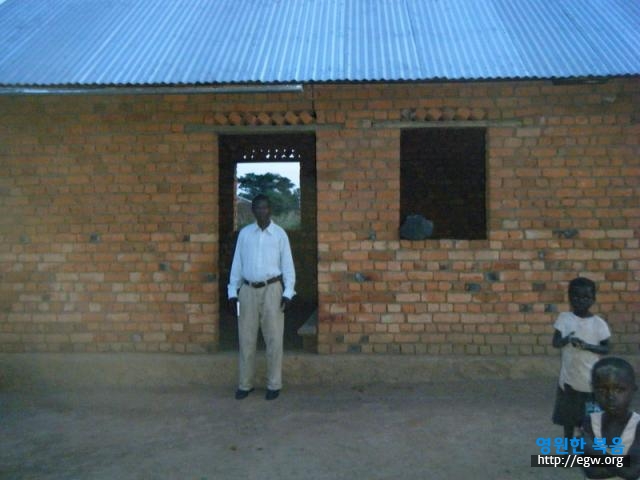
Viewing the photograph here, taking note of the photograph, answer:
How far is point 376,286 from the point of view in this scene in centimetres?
536

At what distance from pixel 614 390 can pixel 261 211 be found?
328 centimetres

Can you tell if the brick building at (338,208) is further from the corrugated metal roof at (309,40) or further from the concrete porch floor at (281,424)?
the concrete porch floor at (281,424)

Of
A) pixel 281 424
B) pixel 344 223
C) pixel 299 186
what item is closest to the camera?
pixel 281 424

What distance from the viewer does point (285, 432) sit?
14.1 feet

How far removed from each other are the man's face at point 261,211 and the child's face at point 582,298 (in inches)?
103

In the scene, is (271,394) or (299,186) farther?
(299,186)

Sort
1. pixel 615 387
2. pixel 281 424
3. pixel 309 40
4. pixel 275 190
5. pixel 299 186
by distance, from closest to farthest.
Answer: pixel 615 387 < pixel 281 424 < pixel 309 40 < pixel 299 186 < pixel 275 190

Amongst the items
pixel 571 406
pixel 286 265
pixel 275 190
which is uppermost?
pixel 275 190

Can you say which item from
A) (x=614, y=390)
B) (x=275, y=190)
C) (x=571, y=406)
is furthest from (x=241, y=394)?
(x=275, y=190)

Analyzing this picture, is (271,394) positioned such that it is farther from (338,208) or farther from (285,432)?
(338,208)

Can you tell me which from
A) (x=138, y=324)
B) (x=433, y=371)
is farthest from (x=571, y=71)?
(x=138, y=324)

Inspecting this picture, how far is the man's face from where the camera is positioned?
5102 millimetres

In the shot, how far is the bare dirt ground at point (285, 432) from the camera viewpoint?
12.1 ft

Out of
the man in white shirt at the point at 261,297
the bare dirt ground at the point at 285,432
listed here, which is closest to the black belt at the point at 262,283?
the man in white shirt at the point at 261,297
